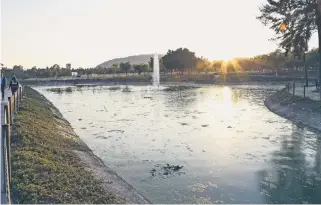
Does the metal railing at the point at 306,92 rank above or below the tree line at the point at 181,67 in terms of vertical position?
below

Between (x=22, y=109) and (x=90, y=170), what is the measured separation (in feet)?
41.9

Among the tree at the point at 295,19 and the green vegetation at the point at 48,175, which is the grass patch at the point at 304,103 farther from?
the green vegetation at the point at 48,175

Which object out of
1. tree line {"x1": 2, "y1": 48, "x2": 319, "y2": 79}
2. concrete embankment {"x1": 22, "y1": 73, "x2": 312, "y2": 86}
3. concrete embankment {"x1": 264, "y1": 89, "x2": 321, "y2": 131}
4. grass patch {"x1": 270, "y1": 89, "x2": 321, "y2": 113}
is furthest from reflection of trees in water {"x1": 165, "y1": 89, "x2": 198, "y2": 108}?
tree line {"x1": 2, "y1": 48, "x2": 319, "y2": 79}

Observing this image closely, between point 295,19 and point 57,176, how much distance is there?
916 inches

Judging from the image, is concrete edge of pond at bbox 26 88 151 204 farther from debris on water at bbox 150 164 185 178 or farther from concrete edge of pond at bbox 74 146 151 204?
debris on water at bbox 150 164 185 178

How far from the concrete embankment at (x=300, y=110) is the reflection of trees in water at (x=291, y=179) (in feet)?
21.6

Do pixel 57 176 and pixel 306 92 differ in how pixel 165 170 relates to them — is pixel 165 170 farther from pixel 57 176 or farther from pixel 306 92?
pixel 306 92

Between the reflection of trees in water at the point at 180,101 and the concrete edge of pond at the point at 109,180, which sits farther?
the reflection of trees in water at the point at 180,101

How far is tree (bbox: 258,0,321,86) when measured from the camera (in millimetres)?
27812

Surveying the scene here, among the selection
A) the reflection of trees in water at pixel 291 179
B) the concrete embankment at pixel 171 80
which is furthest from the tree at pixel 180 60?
the reflection of trees in water at pixel 291 179

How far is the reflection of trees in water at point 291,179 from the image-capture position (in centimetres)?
1203

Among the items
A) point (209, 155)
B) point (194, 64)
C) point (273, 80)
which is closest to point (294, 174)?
point (209, 155)

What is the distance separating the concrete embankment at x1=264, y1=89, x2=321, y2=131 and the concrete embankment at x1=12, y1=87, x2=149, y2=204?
14.9 meters

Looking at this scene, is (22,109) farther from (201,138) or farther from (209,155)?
(209,155)
